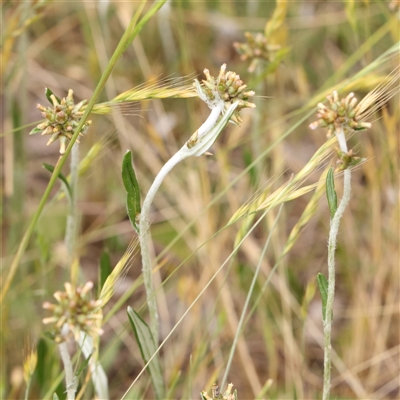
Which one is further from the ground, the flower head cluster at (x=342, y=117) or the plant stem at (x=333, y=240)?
the flower head cluster at (x=342, y=117)

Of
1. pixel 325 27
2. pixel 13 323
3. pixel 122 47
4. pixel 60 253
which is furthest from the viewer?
pixel 325 27

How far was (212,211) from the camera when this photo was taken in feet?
5.77

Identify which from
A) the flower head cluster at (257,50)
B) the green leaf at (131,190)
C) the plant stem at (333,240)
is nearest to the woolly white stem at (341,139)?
the plant stem at (333,240)

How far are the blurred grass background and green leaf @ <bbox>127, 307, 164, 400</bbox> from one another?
0.81ft

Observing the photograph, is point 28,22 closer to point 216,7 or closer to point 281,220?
point 281,220

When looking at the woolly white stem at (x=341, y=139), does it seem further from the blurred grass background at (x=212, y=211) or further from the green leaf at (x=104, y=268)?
the green leaf at (x=104, y=268)

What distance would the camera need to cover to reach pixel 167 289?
186cm

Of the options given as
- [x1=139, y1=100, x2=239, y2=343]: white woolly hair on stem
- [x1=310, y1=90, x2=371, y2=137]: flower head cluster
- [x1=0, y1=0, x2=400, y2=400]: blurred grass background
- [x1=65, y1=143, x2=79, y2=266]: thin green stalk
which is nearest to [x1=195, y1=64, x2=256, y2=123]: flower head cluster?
[x1=139, y1=100, x2=239, y2=343]: white woolly hair on stem

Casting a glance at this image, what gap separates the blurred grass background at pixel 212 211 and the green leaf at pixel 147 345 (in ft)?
0.81

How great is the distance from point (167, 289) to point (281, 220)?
17.2 inches

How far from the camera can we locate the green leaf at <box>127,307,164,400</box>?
901mm

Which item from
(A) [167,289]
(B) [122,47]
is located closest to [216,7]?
(A) [167,289]

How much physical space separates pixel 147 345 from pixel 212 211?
0.84 meters

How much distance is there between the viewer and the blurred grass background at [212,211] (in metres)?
1.51
